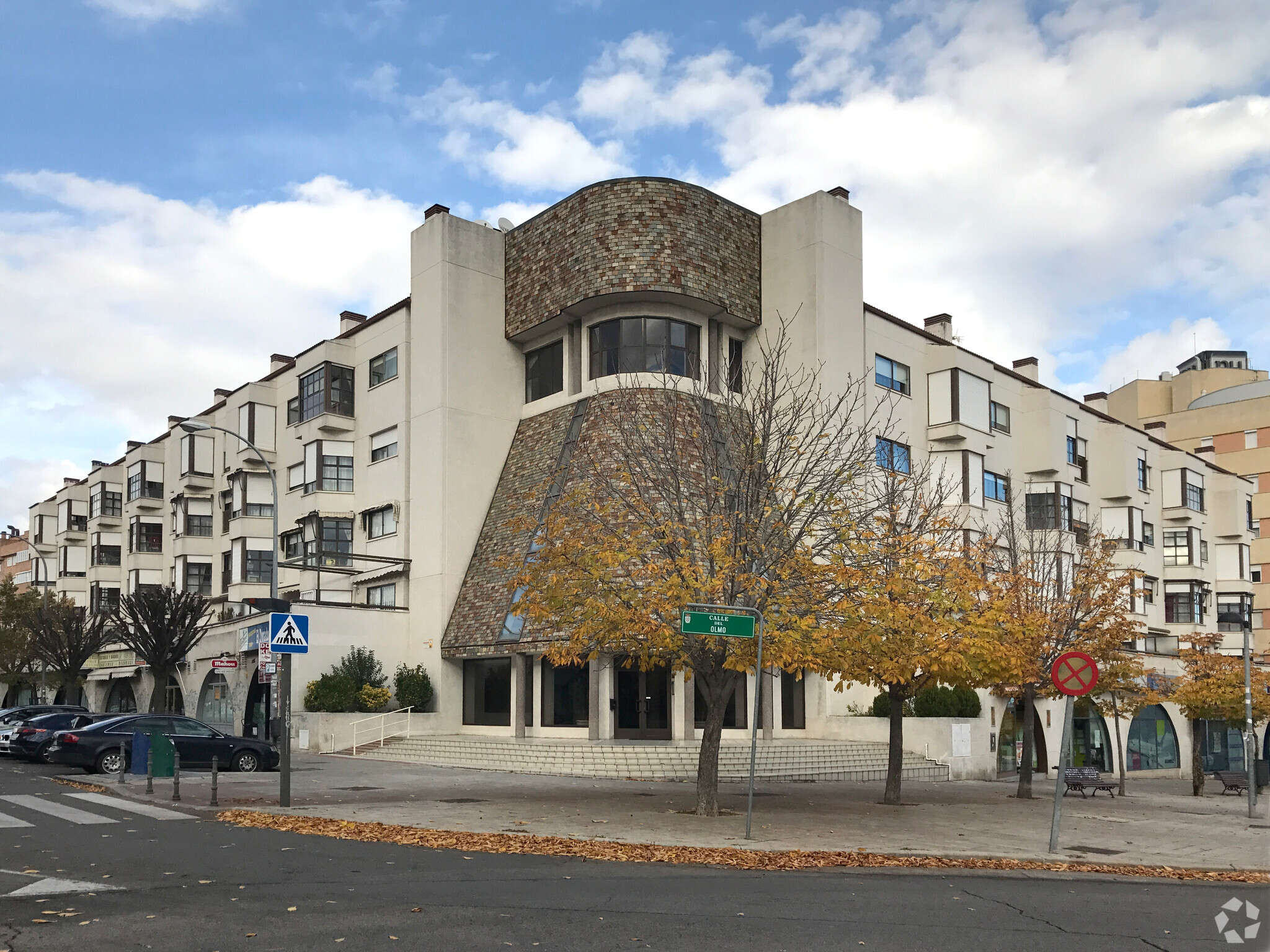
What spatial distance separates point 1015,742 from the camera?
4241 centimetres

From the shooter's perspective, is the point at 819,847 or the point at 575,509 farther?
the point at 575,509

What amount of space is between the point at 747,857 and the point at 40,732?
2374 cm

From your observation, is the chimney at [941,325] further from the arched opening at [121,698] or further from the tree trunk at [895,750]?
the arched opening at [121,698]

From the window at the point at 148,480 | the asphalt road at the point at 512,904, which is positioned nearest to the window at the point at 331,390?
the window at the point at 148,480

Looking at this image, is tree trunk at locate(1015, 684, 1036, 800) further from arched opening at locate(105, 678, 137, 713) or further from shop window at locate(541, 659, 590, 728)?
arched opening at locate(105, 678, 137, 713)

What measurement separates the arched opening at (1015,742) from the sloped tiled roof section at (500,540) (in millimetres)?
17833

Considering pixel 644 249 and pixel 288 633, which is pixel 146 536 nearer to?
pixel 644 249

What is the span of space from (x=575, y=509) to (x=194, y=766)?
12.8m

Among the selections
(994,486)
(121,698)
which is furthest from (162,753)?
(121,698)

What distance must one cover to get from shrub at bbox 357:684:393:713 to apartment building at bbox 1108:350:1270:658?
50.3 m

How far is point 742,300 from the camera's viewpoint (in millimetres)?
40250

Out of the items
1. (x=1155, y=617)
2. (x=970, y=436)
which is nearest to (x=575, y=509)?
(x=970, y=436)

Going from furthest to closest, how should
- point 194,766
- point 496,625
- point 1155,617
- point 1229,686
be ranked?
point 1155,617 < point 496,625 < point 1229,686 < point 194,766

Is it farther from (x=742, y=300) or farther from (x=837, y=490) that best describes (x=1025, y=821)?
(x=742, y=300)
